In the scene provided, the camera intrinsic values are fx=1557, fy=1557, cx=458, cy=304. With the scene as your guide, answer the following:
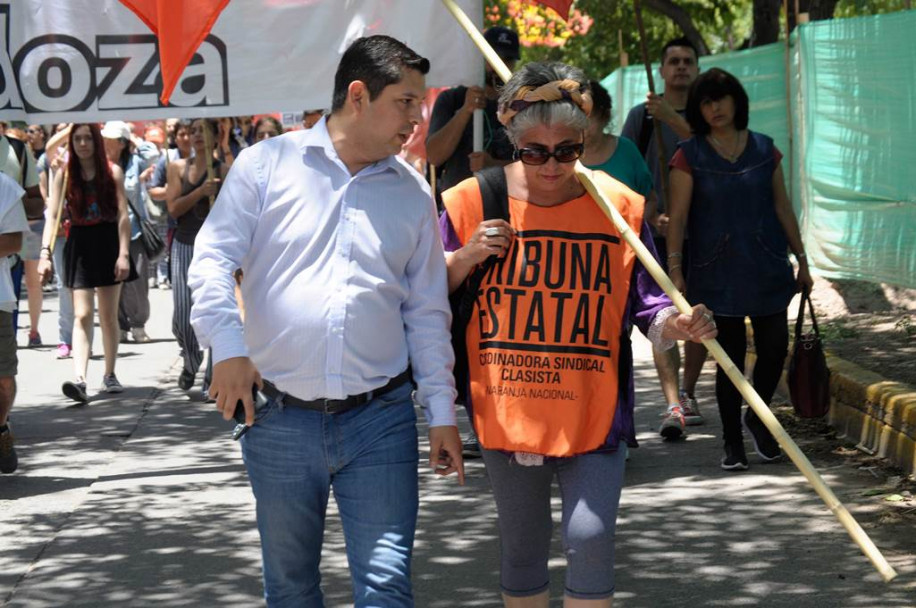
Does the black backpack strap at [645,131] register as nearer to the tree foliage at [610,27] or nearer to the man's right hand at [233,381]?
the man's right hand at [233,381]

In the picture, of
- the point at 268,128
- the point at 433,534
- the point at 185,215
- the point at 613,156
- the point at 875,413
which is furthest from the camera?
the point at 268,128

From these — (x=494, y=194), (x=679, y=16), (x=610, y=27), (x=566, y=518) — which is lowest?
(x=566, y=518)

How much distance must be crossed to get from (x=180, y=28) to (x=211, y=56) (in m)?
1.02

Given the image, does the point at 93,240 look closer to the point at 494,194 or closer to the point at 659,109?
the point at 659,109

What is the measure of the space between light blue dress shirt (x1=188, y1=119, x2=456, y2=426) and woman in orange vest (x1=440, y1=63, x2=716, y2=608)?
0.78 ft

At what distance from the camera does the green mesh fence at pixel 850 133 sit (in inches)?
440

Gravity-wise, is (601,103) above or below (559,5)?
below

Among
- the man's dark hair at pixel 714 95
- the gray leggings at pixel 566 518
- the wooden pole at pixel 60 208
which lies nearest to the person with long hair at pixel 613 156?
the man's dark hair at pixel 714 95

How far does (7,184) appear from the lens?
23.8ft

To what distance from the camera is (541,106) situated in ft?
13.5

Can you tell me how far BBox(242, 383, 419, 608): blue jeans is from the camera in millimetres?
3889

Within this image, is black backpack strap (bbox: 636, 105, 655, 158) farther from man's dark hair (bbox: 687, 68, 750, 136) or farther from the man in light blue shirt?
the man in light blue shirt

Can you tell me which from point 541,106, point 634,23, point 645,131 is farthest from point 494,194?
point 634,23

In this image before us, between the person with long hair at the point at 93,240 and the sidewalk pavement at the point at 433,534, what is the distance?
1631 millimetres
